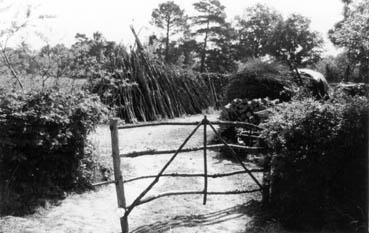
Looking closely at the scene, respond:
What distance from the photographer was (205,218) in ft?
17.7

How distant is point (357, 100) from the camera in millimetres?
5016

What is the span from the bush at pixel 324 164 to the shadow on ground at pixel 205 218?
2.13ft

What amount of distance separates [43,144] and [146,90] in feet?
25.3

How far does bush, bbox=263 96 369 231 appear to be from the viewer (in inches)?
189

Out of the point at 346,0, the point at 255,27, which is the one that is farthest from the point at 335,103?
the point at 255,27

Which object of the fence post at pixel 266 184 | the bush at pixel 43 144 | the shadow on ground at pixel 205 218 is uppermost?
the bush at pixel 43 144

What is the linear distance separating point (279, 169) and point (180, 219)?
56.7 inches

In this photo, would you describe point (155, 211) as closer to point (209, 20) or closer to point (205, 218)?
point (205, 218)

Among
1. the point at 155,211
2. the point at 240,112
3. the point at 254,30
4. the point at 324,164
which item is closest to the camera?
the point at 324,164

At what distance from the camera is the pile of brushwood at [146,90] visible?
12320 millimetres

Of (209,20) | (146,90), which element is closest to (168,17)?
(209,20)

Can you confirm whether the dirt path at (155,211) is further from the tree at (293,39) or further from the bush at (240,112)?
the tree at (293,39)

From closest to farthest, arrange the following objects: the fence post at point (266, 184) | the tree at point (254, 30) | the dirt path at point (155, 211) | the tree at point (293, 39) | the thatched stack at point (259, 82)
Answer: the dirt path at point (155, 211) < the fence post at point (266, 184) < the thatched stack at point (259, 82) < the tree at point (293, 39) < the tree at point (254, 30)

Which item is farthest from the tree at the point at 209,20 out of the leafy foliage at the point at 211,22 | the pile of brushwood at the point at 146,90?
the pile of brushwood at the point at 146,90
